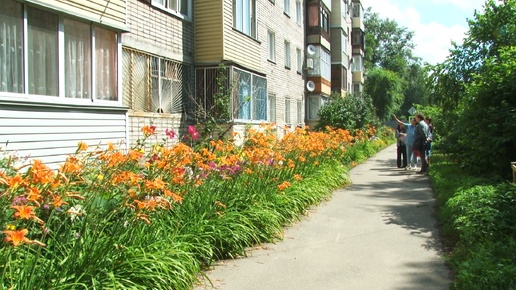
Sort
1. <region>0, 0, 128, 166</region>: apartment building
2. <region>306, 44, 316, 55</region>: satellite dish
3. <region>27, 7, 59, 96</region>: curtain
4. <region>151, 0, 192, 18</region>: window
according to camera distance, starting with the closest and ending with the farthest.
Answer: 1. <region>0, 0, 128, 166</region>: apartment building
2. <region>27, 7, 59, 96</region>: curtain
3. <region>151, 0, 192, 18</region>: window
4. <region>306, 44, 316, 55</region>: satellite dish

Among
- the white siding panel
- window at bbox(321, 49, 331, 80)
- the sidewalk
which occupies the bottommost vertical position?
the sidewalk

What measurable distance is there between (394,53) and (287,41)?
53.8m

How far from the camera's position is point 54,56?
26.6ft

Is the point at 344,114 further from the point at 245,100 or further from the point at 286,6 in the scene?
the point at 245,100

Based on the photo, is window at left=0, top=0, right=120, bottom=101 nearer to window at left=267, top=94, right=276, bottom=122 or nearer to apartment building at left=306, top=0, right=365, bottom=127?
window at left=267, top=94, right=276, bottom=122

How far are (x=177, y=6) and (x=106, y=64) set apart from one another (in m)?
4.75

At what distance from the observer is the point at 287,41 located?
23578 millimetres

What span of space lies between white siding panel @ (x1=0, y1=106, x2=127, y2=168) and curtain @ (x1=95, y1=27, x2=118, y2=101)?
39 cm

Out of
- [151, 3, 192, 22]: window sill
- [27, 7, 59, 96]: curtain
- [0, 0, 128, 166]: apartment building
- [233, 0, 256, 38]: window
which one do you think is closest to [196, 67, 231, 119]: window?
[151, 3, 192, 22]: window sill

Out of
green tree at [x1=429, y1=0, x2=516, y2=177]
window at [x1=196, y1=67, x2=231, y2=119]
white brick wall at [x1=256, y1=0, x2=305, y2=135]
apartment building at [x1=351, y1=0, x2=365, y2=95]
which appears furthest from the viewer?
apartment building at [x1=351, y1=0, x2=365, y2=95]

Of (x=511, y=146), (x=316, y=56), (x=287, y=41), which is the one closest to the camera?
(x=511, y=146)

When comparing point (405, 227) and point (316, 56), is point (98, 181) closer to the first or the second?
point (405, 227)

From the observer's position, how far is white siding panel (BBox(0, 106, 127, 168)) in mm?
7215

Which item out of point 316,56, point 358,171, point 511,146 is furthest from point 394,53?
→ point 511,146
